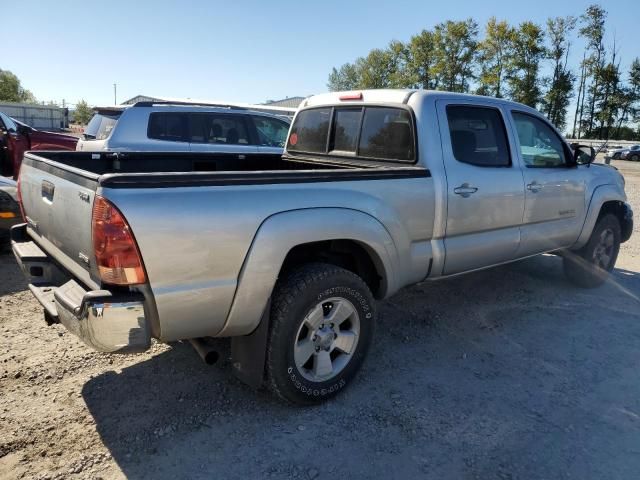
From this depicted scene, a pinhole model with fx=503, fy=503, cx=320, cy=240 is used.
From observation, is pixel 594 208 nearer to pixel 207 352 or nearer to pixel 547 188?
pixel 547 188

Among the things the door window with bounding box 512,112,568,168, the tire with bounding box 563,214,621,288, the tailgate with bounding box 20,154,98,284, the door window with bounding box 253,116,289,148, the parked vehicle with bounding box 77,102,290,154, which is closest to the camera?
the tailgate with bounding box 20,154,98,284

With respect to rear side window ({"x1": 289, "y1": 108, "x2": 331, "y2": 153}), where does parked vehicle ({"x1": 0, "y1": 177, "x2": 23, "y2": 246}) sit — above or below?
below

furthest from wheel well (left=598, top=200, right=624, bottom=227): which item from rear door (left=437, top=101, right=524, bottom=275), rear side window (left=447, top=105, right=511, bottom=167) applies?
rear side window (left=447, top=105, right=511, bottom=167)

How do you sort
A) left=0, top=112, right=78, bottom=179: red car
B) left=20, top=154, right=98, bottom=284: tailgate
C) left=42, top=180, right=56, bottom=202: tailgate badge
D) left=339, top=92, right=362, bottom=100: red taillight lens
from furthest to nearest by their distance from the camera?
left=0, top=112, right=78, bottom=179: red car < left=339, top=92, right=362, bottom=100: red taillight lens < left=42, top=180, right=56, bottom=202: tailgate badge < left=20, top=154, right=98, bottom=284: tailgate

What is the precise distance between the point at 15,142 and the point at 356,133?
7.21m

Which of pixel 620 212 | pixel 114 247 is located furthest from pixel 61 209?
pixel 620 212

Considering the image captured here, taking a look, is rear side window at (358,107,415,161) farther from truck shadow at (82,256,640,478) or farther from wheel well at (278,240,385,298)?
truck shadow at (82,256,640,478)

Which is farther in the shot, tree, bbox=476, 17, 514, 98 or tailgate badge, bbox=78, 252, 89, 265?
tree, bbox=476, 17, 514, 98

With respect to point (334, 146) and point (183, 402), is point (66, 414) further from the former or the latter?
point (334, 146)

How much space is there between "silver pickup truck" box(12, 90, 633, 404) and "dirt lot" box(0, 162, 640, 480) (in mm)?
313

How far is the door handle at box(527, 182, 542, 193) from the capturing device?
441 centimetres

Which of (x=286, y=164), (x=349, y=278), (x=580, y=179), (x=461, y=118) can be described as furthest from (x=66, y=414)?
(x=580, y=179)

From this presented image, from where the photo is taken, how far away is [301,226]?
2.77m

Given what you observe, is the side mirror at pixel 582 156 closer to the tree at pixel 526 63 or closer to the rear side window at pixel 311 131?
the rear side window at pixel 311 131
